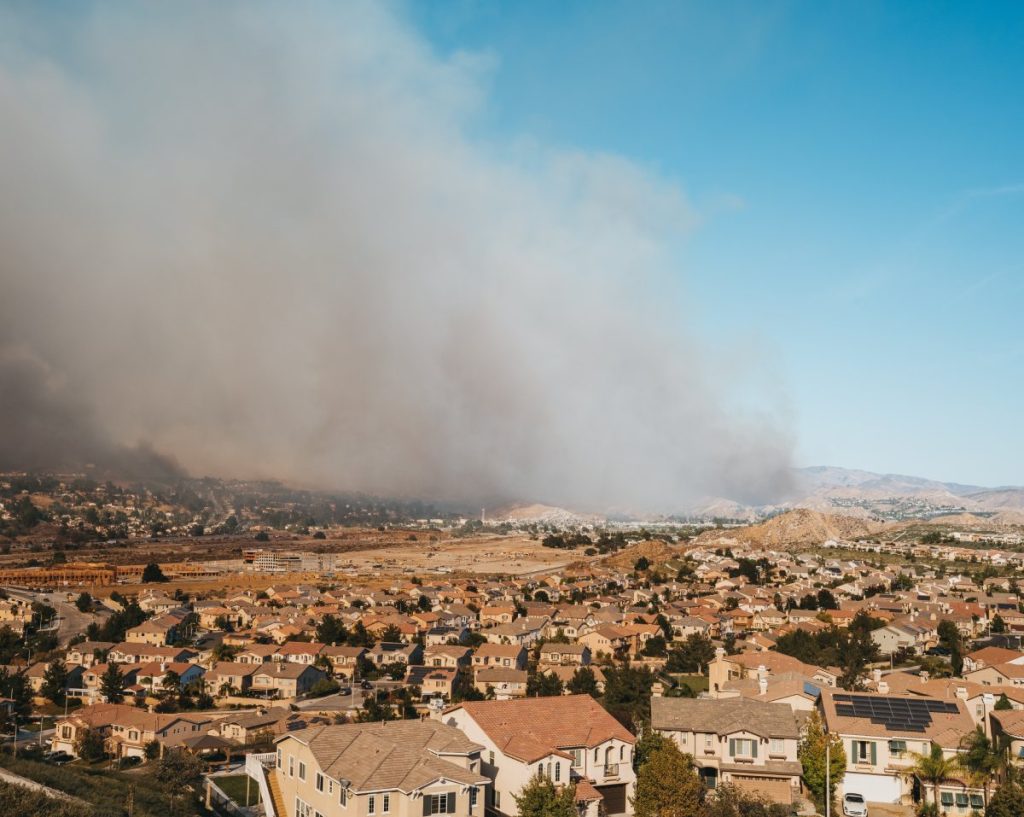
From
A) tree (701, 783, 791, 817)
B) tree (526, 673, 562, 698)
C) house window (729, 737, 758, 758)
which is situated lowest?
tree (526, 673, 562, 698)

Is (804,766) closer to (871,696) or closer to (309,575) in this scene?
(871,696)

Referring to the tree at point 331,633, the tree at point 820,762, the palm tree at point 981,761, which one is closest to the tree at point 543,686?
the tree at point 820,762

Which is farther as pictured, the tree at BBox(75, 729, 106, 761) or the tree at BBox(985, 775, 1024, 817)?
the tree at BBox(75, 729, 106, 761)

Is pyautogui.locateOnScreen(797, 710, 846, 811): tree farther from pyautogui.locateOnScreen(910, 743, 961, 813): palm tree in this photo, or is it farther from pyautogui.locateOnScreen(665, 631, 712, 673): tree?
pyautogui.locateOnScreen(665, 631, 712, 673): tree

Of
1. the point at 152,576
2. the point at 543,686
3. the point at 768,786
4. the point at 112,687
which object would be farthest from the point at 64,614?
the point at 768,786

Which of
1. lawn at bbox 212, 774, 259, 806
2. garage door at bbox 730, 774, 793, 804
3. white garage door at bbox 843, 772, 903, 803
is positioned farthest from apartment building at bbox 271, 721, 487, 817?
white garage door at bbox 843, 772, 903, 803

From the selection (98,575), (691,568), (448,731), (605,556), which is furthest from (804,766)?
(605,556)

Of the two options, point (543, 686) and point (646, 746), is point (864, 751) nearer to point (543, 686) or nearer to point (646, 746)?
point (646, 746)

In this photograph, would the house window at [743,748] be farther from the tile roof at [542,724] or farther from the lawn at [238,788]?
the lawn at [238,788]
